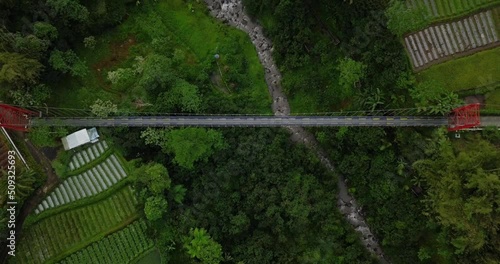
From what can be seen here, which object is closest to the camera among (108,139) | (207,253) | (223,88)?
(207,253)

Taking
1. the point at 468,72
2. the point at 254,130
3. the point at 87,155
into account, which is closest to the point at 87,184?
the point at 87,155

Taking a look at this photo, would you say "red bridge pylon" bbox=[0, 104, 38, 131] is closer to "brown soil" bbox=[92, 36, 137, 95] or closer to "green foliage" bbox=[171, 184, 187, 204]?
"brown soil" bbox=[92, 36, 137, 95]

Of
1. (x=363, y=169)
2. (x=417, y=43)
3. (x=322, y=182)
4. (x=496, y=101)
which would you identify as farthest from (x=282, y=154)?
(x=496, y=101)

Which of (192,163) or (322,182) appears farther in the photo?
(322,182)

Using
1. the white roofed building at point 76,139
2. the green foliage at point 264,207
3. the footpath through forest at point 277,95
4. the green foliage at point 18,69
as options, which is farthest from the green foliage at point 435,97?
the green foliage at point 18,69

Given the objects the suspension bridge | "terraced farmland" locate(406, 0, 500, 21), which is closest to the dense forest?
the suspension bridge

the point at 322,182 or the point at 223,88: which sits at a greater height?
the point at 223,88

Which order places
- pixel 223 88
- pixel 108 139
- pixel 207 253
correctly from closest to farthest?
1. pixel 207 253
2. pixel 108 139
3. pixel 223 88

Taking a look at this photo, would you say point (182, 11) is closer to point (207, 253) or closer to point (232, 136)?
point (232, 136)
